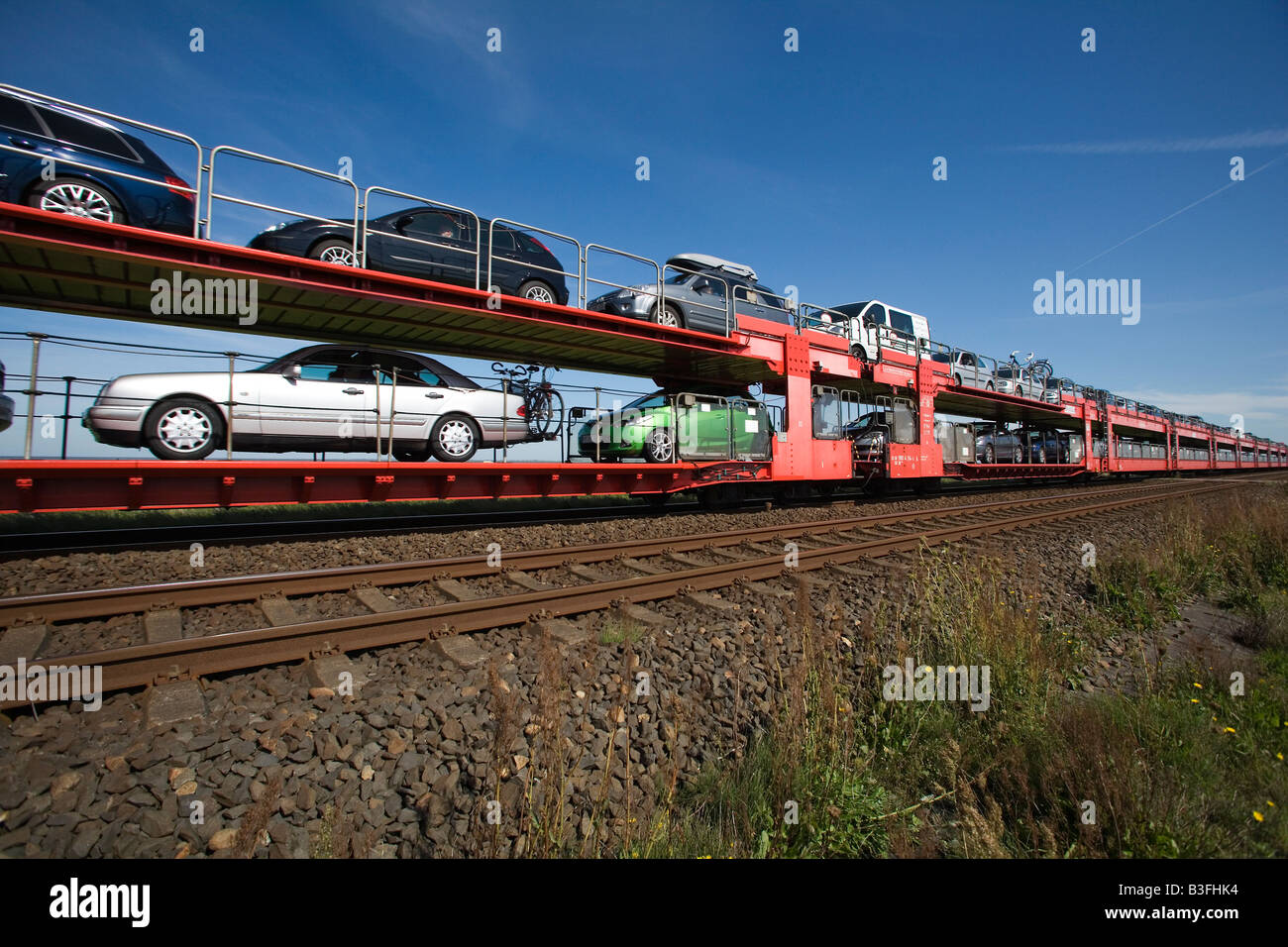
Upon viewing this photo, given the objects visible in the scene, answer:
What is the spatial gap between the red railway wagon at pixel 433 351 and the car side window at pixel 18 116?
1373 mm

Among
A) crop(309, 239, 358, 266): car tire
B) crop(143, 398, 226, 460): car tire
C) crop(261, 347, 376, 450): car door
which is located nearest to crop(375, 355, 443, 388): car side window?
crop(261, 347, 376, 450): car door

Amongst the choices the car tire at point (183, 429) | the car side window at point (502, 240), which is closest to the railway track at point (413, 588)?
the car tire at point (183, 429)

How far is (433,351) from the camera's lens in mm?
10336

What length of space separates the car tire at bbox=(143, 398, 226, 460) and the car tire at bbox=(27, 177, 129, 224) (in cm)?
199

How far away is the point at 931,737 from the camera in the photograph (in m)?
3.35

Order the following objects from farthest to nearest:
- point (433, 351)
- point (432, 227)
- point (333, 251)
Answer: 1. point (433, 351)
2. point (432, 227)
3. point (333, 251)

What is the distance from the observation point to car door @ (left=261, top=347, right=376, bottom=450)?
7105mm

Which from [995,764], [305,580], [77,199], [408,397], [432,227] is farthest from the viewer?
[432,227]

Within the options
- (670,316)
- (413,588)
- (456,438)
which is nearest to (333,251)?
(456,438)

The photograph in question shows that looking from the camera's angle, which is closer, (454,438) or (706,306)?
(454,438)

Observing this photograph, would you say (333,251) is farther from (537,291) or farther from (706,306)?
(706,306)

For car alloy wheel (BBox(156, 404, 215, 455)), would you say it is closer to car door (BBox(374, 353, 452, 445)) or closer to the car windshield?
car door (BBox(374, 353, 452, 445))

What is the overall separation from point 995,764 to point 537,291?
8530 millimetres
